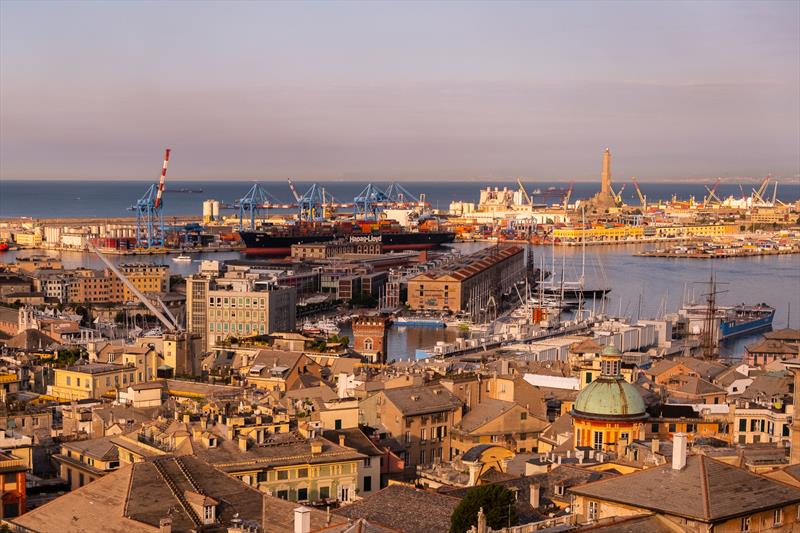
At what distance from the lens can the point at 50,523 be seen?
8.98 m

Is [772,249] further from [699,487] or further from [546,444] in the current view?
[699,487]

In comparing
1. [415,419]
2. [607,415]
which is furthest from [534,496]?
[415,419]

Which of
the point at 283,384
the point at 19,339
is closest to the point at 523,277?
the point at 19,339

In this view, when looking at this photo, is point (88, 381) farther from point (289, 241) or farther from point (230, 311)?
point (289, 241)

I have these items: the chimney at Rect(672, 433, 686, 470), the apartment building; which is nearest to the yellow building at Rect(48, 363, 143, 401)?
the apartment building

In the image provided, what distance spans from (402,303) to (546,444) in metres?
32.9

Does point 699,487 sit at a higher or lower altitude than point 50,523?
higher

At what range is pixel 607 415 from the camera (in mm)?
12055

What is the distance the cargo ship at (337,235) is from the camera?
249 ft

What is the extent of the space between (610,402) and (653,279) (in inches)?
1812

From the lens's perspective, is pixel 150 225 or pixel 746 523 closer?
pixel 746 523

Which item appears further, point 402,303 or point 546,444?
point 402,303

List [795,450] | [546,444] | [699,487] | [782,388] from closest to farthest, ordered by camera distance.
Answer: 1. [699,487]
2. [795,450]
3. [546,444]
4. [782,388]

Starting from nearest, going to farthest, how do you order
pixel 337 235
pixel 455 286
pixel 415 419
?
pixel 415 419 < pixel 455 286 < pixel 337 235
